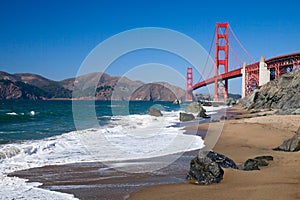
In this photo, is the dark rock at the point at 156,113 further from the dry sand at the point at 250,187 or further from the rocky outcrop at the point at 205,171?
the rocky outcrop at the point at 205,171

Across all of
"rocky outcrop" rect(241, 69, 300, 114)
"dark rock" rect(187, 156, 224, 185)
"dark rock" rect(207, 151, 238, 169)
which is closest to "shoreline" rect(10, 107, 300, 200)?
"dark rock" rect(187, 156, 224, 185)

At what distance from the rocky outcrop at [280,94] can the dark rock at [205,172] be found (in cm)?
1904

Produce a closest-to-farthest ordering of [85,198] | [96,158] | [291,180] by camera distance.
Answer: [85,198]
[291,180]
[96,158]

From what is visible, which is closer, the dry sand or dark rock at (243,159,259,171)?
the dry sand

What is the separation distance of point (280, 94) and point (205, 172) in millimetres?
25425

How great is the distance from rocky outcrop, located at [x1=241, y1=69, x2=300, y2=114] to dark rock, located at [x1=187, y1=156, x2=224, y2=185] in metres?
19.0

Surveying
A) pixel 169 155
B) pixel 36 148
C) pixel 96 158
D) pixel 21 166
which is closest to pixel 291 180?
pixel 169 155

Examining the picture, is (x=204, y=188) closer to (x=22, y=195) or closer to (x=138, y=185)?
(x=138, y=185)

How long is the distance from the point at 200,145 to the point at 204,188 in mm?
5399

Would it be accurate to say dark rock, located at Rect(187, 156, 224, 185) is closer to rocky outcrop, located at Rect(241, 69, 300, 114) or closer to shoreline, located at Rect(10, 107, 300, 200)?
shoreline, located at Rect(10, 107, 300, 200)

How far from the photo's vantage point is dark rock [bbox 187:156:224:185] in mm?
5428

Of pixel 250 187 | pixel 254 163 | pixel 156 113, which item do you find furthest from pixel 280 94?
pixel 250 187

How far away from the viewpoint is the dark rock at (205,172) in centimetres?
543

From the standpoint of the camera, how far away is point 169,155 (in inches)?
339
